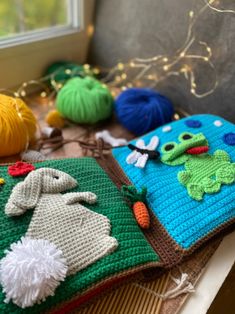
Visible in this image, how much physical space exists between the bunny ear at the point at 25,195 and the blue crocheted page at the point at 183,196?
0.24m

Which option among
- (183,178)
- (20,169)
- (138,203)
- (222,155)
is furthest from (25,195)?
(222,155)

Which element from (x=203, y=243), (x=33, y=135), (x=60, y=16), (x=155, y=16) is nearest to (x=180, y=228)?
(x=203, y=243)

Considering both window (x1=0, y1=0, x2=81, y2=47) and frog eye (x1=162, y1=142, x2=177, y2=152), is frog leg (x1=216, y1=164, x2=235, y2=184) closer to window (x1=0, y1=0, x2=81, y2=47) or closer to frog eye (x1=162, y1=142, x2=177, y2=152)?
frog eye (x1=162, y1=142, x2=177, y2=152)

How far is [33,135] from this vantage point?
890 mm

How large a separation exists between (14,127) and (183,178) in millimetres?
419

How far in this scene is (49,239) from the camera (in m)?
0.58

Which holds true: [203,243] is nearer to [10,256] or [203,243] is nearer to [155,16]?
[10,256]

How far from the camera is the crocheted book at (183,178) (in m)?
0.68

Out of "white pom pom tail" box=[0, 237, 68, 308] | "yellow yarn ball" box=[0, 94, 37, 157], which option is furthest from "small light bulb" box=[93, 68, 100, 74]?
"white pom pom tail" box=[0, 237, 68, 308]

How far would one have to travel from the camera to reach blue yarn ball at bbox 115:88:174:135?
984 mm

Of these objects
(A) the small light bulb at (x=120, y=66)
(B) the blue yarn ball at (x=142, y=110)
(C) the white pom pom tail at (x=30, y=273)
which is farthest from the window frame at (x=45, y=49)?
(C) the white pom pom tail at (x=30, y=273)

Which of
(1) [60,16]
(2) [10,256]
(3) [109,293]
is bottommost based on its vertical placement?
(3) [109,293]

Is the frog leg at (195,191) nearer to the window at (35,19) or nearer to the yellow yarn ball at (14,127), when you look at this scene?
the yellow yarn ball at (14,127)

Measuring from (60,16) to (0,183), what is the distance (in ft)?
2.54
